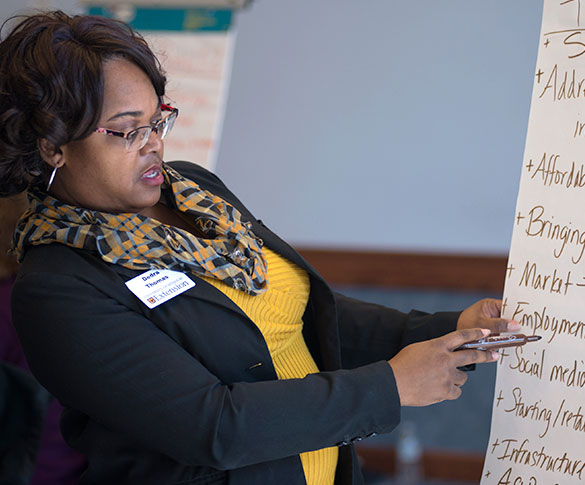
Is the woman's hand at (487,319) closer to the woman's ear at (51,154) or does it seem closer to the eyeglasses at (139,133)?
the eyeglasses at (139,133)

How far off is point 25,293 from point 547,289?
3.00ft

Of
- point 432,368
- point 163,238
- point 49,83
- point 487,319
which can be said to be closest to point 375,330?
point 487,319

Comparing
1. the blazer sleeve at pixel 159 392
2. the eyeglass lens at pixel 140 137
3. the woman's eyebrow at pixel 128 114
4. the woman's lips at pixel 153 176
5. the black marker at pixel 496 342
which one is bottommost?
the blazer sleeve at pixel 159 392

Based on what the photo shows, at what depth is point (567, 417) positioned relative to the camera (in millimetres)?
1292

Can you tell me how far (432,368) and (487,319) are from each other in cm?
25

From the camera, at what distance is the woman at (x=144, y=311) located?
105 centimetres

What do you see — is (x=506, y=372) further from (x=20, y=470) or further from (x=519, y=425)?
(x=20, y=470)

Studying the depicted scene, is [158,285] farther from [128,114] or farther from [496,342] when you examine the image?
[496,342]

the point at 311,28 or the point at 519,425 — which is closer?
the point at 519,425

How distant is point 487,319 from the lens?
1.32 m

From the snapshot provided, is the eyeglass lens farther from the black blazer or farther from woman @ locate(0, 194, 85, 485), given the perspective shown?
woman @ locate(0, 194, 85, 485)

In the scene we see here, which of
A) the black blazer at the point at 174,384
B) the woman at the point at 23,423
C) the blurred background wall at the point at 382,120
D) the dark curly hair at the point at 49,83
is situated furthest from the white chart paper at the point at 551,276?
the blurred background wall at the point at 382,120


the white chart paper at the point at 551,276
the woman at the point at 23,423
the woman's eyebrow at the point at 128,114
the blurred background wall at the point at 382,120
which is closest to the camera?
the woman's eyebrow at the point at 128,114

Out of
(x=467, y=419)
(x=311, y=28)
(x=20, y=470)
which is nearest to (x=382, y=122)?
(x=311, y=28)
